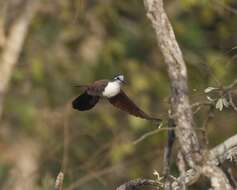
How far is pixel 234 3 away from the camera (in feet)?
22.7

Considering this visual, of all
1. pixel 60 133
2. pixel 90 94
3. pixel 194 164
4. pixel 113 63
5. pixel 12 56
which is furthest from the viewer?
pixel 113 63

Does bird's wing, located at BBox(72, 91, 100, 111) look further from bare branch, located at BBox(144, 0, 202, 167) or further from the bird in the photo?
bare branch, located at BBox(144, 0, 202, 167)

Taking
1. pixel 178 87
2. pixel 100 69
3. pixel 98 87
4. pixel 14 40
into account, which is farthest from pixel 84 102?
pixel 100 69

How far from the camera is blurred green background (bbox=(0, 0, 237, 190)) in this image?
6.53 m

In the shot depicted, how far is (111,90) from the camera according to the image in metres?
1.91

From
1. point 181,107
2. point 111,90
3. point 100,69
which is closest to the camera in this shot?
point 181,107

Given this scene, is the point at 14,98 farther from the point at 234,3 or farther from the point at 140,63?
the point at 234,3

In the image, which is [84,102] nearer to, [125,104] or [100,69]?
[125,104]

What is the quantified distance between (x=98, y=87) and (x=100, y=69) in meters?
4.94

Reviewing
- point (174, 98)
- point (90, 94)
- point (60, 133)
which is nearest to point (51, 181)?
point (90, 94)

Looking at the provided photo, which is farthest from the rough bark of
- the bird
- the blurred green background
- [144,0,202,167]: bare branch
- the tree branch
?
the blurred green background

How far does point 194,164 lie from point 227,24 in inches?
217

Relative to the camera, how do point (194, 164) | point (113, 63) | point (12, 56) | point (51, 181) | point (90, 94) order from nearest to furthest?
point (194, 164) → point (90, 94) → point (51, 181) → point (12, 56) → point (113, 63)

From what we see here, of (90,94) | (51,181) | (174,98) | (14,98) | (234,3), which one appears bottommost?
(14,98)
